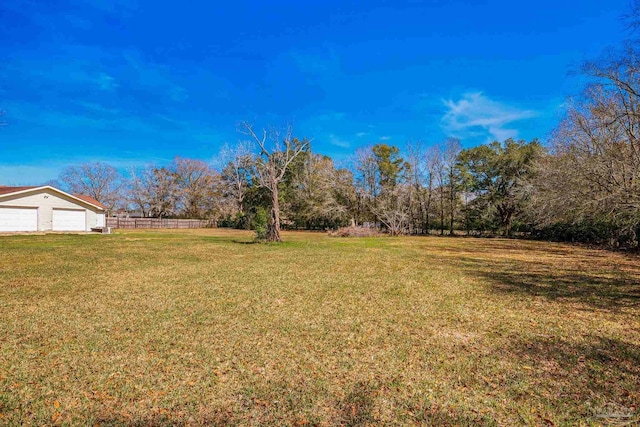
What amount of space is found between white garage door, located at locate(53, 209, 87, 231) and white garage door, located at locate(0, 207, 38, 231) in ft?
4.14

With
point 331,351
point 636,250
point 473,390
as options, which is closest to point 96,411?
point 331,351

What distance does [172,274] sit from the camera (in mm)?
8031

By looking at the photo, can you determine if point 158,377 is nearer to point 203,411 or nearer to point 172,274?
point 203,411

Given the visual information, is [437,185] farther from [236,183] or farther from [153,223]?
[153,223]

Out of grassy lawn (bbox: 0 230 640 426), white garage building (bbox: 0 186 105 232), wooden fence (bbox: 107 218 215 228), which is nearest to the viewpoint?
grassy lawn (bbox: 0 230 640 426)

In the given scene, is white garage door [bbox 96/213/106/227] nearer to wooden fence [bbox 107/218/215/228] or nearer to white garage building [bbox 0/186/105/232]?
white garage building [bbox 0/186/105/232]

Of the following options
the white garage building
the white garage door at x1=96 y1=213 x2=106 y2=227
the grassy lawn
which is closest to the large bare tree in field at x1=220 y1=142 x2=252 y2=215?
the white garage door at x1=96 y1=213 x2=106 y2=227

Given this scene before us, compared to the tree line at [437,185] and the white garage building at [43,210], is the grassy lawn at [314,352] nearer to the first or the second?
the tree line at [437,185]

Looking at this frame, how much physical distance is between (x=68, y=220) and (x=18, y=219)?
2998 mm

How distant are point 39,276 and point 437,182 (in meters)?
29.7

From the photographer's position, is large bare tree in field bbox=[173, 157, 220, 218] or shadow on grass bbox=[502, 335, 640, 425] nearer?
shadow on grass bbox=[502, 335, 640, 425]

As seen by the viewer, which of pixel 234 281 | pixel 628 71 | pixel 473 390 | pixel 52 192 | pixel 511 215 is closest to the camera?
pixel 473 390

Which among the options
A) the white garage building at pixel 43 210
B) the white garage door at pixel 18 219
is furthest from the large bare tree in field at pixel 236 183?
the white garage door at pixel 18 219

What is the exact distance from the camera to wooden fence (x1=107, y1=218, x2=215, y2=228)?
35.8m
